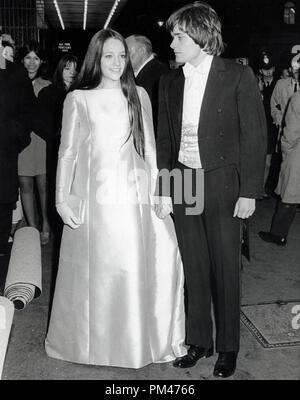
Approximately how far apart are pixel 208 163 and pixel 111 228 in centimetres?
60

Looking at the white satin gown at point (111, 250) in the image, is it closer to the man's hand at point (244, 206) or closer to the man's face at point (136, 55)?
the man's hand at point (244, 206)

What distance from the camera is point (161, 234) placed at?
2.91 meters

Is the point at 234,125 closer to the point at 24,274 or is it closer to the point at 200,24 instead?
the point at 200,24

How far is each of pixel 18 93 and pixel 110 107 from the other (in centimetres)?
Result: 157

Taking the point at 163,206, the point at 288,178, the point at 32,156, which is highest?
the point at 163,206

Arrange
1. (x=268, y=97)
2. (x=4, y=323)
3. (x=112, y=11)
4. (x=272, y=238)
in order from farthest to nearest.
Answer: (x=112, y=11) → (x=268, y=97) → (x=272, y=238) → (x=4, y=323)

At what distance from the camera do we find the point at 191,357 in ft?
9.68

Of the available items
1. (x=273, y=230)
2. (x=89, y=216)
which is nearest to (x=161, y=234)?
(x=89, y=216)

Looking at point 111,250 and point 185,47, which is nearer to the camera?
point 185,47

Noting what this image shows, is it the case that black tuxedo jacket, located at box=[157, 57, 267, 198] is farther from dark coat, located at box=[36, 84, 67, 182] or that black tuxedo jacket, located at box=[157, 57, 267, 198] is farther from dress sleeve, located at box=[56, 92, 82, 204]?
dark coat, located at box=[36, 84, 67, 182]

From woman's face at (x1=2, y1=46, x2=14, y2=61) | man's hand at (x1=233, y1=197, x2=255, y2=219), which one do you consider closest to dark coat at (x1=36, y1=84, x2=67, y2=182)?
woman's face at (x1=2, y1=46, x2=14, y2=61)

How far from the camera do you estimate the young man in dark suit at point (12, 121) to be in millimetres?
4016

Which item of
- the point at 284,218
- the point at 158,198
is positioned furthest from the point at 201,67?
the point at 284,218

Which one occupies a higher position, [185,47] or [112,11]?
[112,11]
